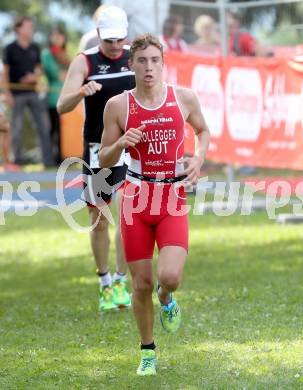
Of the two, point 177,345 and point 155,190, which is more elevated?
point 155,190

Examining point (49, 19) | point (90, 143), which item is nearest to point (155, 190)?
point (90, 143)

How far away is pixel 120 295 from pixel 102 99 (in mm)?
1696

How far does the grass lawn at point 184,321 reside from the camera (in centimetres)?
719

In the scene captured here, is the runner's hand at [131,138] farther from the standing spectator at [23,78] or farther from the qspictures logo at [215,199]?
the standing spectator at [23,78]

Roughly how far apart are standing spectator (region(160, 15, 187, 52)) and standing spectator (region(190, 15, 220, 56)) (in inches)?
7.8

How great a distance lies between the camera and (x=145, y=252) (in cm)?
719

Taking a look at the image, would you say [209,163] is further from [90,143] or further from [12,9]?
[12,9]

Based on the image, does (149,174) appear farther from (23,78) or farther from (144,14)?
(23,78)

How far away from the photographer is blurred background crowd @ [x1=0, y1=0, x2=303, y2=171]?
1520 centimetres

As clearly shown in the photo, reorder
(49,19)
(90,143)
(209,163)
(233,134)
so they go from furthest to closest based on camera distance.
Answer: (49,19), (209,163), (233,134), (90,143)

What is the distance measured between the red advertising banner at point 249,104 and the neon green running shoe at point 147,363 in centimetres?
696

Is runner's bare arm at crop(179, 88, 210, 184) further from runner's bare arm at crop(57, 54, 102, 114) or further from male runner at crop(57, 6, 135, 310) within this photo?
Answer: runner's bare arm at crop(57, 54, 102, 114)

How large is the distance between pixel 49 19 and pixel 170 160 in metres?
31.5

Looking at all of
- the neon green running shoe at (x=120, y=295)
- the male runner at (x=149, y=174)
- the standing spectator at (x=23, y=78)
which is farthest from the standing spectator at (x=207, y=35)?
the male runner at (x=149, y=174)
